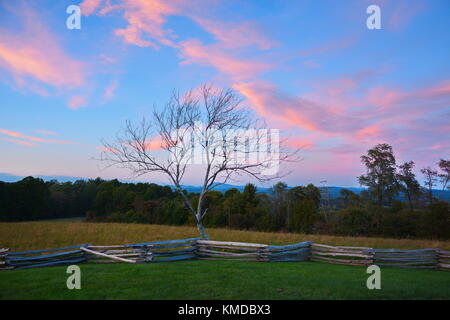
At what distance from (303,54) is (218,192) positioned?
2983 cm

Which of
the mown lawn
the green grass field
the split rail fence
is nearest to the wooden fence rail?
the split rail fence

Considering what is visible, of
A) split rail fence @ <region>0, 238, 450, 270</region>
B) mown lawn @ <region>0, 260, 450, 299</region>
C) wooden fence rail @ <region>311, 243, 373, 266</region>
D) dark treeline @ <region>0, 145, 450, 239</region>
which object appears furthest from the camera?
dark treeline @ <region>0, 145, 450, 239</region>

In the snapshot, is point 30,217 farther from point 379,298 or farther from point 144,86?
point 379,298

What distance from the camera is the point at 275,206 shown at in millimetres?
35938

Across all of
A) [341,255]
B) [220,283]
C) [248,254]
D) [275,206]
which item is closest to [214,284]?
[220,283]

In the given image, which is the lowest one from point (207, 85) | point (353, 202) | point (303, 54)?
point (353, 202)

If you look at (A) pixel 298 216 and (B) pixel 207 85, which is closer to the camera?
(B) pixel 207 85

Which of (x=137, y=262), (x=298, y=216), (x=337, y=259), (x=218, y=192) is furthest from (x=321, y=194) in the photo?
(x=137, y=262)

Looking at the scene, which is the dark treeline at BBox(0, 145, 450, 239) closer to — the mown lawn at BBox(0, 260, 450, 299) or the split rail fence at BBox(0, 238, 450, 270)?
the split rail fence at BBox(0, 238, 450, 270)

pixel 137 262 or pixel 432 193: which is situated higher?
pixel 432 193

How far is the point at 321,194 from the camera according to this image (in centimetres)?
3394

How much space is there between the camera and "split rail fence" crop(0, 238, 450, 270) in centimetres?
936

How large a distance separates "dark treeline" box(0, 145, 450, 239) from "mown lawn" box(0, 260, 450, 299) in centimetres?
650

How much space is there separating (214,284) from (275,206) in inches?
1196
